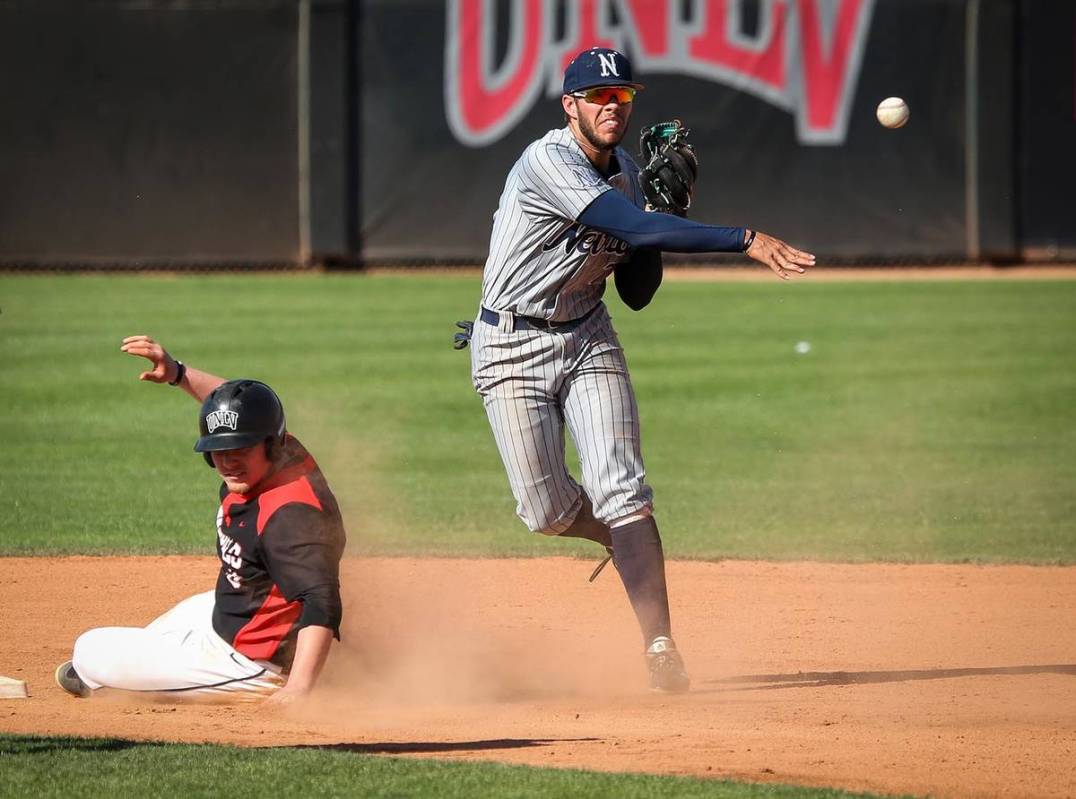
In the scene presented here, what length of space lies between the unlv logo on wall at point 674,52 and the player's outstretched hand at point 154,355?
45.9 ft

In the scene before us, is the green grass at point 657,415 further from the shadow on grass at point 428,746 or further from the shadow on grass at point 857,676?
the shadow on grass at point 428,746

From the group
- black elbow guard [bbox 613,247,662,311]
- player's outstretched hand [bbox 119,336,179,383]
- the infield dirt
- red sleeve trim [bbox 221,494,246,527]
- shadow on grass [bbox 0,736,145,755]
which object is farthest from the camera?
black elbow guard [bbox 613,247,662,311]

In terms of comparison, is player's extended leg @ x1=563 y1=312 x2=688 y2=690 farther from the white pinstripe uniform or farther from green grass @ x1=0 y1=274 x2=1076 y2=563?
green grass @ x1=0 y1=274 x2=1076 y2=563

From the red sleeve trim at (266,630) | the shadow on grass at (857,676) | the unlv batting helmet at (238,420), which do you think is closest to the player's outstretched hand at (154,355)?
the unlv batting helmet at (238,420)

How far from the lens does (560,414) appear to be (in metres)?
5.51

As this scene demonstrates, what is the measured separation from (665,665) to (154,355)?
188 centimetres

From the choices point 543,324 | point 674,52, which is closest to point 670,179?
point 543,324

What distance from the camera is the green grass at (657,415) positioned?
28.2ft

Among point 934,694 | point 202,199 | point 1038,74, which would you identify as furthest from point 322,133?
point 934,694

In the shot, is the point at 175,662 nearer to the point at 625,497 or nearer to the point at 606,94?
the point at 625,497

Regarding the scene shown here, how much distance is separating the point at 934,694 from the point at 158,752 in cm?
250

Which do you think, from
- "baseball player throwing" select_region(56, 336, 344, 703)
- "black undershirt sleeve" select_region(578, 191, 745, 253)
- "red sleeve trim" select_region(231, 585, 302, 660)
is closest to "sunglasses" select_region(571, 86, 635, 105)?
"black undershirt sleeve" select_region(578, 191, 745, 253)

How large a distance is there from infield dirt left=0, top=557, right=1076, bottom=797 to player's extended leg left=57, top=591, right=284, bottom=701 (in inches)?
2.6

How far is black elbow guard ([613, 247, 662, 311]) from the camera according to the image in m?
5.50
